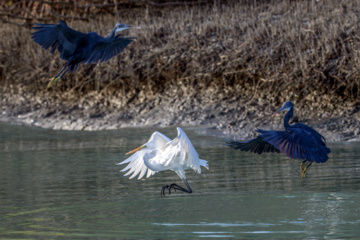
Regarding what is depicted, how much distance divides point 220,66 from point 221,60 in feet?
0.45

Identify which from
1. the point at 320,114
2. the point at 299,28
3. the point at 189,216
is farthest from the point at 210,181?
the point at 299,28

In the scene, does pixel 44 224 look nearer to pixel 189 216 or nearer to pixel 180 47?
pixel 189 216

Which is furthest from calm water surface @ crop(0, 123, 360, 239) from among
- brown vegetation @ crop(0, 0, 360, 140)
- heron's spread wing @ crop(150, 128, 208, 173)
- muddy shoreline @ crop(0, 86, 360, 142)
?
brown vegetation @ crop(0, 0, 360, 140)

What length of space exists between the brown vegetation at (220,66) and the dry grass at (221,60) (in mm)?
21

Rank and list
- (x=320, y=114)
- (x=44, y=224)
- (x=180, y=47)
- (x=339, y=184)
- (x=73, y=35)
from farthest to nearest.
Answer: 1. (x=180, y=47)
2. (x=320, y=114)
3. (x=73, y=35)
4. (x=339, y=184)
5. (x=44, y=224)

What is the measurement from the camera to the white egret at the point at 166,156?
7.10m

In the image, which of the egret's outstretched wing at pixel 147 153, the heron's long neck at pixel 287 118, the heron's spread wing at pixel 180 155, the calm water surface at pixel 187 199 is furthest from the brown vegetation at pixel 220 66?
the heron's spread wing at pixel 180 155

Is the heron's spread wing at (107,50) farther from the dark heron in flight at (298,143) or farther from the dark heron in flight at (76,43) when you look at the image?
the dark heron in flight at (298,143)

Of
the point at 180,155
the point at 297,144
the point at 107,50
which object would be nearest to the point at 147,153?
the point at 180,155

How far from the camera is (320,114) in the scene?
12.8 meters

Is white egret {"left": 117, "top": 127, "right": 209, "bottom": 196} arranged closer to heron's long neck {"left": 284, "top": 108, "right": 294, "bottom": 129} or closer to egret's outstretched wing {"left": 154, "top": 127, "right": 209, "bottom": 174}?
egret's outstretched wing {"left": 154, "top": 127, "right": 209, "bottom": 174}

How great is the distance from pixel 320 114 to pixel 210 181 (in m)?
5.04

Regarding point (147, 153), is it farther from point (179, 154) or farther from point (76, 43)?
point (76, 43)

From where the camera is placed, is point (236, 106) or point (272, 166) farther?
point (236, 106)
